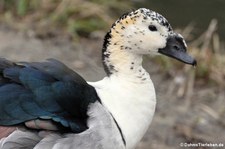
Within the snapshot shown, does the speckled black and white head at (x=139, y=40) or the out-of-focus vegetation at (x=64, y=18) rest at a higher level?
the speckled black and white head at (x=139, y=40)

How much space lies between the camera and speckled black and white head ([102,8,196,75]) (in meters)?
3.68

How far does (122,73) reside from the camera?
3.77m

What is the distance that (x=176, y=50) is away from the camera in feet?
12.2

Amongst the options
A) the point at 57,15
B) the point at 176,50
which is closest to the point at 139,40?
the point at 176,50

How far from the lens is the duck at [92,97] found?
350cm

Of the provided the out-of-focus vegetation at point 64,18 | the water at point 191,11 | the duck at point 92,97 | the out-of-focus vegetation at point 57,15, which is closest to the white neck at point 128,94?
the duck at point 92,97

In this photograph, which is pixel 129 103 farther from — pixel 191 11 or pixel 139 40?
pixel 191 11

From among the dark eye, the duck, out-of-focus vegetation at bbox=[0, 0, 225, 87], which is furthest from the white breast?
out-of-focus vegetation at bbox=[0, 0, 225, 87]

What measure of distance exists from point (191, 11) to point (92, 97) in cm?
428

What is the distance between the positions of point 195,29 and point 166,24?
3575 mm

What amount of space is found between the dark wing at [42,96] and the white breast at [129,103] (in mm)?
98

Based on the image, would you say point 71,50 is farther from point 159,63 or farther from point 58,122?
point 58,122

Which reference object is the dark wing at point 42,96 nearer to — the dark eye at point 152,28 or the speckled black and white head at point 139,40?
the speckled black and white head at point 139,40

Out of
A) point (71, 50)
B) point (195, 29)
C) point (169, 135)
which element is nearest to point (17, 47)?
point (71, 50)
